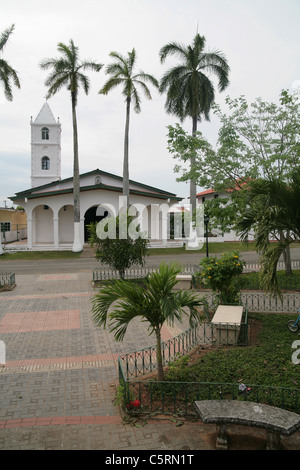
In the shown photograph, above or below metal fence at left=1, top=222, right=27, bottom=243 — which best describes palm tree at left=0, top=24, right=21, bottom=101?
above

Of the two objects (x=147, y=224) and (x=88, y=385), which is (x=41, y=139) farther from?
(x=88, y=385)

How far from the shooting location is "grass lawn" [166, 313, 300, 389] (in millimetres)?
6559

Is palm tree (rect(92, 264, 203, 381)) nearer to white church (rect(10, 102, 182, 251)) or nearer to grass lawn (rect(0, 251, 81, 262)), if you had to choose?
grass lawn (rect(0, 251, 81, 262))

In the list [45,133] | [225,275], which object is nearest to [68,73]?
[45,133]

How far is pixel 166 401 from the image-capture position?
612cm

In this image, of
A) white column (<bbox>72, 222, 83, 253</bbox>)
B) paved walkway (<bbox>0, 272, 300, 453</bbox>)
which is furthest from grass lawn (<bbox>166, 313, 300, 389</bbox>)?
white column (<bbox>72, 222, 83, 253</bbox>)

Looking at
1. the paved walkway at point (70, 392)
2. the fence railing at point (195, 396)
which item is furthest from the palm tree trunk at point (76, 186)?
the fence railing at point (195, 396)

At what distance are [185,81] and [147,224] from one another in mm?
13367

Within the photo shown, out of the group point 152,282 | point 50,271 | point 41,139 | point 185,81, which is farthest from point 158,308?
point 41,139

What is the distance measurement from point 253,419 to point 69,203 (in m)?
29.6

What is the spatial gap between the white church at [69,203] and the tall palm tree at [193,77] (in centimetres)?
579

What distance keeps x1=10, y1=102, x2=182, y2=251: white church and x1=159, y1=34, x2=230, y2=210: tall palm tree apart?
19.0 ft

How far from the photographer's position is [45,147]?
1636 inches

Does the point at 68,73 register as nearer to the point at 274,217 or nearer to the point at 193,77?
the point at 193,77
